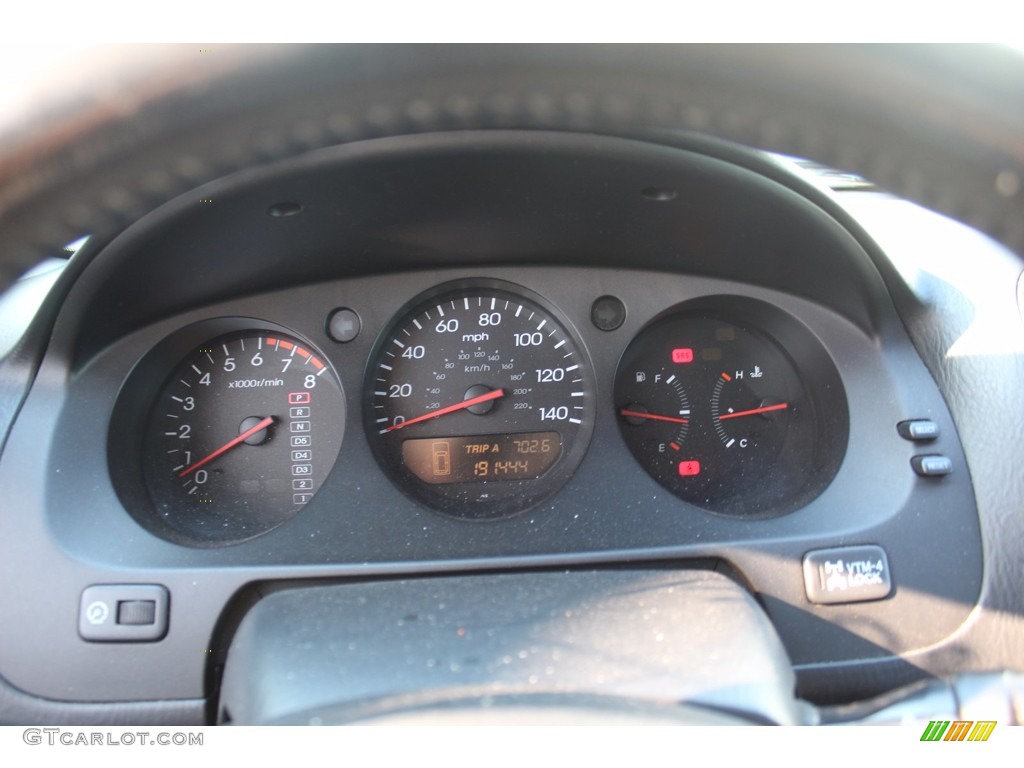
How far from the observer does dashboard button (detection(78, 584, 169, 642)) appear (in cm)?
209

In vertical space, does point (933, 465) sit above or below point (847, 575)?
above

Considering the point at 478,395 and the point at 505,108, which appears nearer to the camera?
the point at 505,108

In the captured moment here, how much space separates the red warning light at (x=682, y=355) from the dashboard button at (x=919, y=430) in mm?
735

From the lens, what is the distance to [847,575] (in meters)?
2.19

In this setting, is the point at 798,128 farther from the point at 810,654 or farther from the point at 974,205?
the point at 810,654

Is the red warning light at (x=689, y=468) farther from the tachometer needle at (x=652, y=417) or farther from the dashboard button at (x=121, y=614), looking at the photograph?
the dashboard button at (x=121, y=614)

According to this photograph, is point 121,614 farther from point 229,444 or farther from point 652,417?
point 652,417

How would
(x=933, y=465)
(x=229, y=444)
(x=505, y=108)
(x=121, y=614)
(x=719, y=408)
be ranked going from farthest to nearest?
(x=719, y=408) < (x=229, y=444) < (x=933, y=465) < (x=121, y=614) < (x=505, y=108)

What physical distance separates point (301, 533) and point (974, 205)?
1.93 m

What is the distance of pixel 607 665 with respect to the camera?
1.63 metres

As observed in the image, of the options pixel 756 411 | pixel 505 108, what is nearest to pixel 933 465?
pixel 756 411

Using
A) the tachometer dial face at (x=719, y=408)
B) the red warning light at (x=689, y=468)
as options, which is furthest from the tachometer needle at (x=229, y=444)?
the red warning light at (x=689, y=468)

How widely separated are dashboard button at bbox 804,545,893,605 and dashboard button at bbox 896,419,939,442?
0.32 metres

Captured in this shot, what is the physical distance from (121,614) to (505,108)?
173 cm
